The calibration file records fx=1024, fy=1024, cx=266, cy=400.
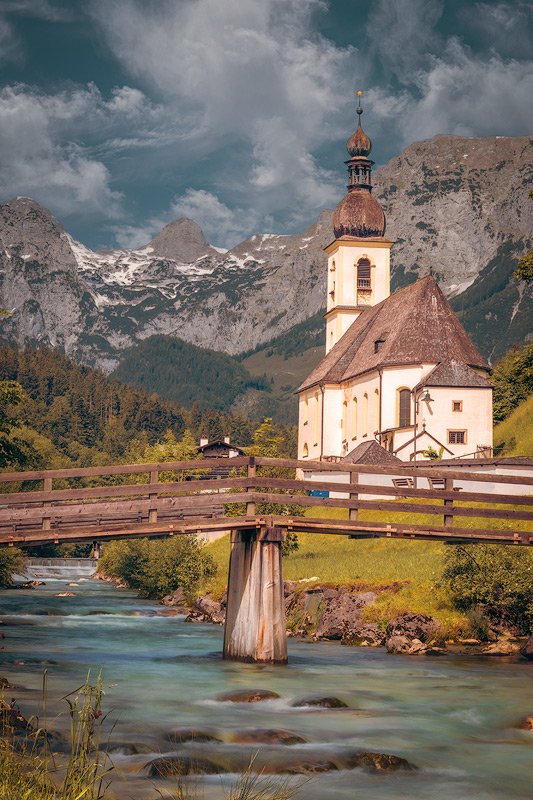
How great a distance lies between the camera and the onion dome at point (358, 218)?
345 feet

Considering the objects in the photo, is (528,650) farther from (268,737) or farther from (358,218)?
(358,218)

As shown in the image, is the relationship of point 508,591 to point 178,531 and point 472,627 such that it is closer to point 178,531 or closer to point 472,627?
point 472,627

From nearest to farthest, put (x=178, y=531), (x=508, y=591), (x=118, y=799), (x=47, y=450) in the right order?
1. (x=118, y=799)
2. (x=178, y=531)
3. (x=508, y=591)
4. (x=47, y=450)

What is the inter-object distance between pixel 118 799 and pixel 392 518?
38.9 m

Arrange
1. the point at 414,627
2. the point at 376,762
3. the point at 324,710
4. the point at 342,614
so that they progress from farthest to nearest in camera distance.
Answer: the point at 342,614
the point at 414,627
the point at 324,710
the point at 376,762

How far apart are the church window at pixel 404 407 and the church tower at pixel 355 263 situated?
1057 inches

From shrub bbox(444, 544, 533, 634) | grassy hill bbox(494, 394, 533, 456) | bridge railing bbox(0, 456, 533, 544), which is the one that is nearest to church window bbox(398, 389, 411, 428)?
grassy hill bbox(494, 394, 533, 456)

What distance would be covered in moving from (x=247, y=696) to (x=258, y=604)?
4.05 meters

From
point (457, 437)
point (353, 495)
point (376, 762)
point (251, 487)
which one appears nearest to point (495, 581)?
point (353, 495)

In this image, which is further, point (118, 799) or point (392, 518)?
point (392, 518)

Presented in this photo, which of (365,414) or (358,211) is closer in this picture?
(365,414)

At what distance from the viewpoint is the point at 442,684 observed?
2231 cm

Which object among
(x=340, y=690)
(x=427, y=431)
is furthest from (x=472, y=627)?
(x=427, y=431)

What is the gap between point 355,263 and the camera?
341 ft
